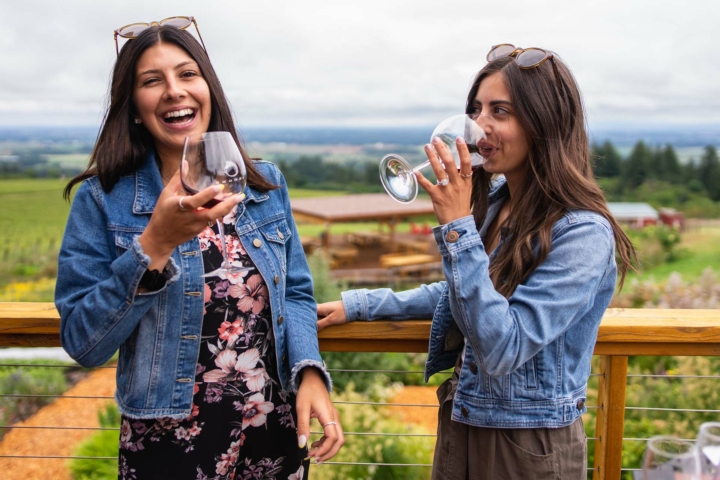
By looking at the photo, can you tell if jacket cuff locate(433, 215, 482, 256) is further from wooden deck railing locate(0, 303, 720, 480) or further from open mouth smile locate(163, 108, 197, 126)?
open mouth smile locate(163, 108, 197, 126)

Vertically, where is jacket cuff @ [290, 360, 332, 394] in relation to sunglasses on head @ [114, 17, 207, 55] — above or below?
below

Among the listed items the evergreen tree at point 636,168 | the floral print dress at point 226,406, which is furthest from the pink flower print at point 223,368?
the evergreen tree at point 636,168

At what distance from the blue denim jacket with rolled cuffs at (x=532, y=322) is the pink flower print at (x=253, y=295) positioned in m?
0.47

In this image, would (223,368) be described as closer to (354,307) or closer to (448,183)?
(354,307)

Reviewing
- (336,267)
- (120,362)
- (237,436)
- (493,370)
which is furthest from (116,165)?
(336,267)

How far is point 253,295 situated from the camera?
161 centimetres

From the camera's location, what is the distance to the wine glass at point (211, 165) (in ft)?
4.38

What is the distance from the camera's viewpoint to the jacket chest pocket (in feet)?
5.51

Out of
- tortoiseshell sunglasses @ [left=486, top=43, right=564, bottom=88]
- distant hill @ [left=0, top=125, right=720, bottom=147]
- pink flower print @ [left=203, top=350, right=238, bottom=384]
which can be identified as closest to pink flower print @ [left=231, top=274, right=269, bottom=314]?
pink flower print @ [left=203, top=350, right=238, bottom=384]

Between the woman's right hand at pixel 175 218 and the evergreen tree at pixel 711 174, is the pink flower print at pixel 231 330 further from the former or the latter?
the evergreen tree at pixel 711 174

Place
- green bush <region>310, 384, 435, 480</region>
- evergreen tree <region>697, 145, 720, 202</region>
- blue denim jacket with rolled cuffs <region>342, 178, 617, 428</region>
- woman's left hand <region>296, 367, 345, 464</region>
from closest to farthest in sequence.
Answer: blue denim jacket with rolled cuffs <region>342, 178, 617, 428</region>, woman's left hand <region>296, 367, 345, 464</region>, green bush <region>310, 384, 435, 480</region>, evergreen tree <region>697, 145, 720, 202</region>

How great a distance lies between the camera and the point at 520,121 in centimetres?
156

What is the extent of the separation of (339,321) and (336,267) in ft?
67.1

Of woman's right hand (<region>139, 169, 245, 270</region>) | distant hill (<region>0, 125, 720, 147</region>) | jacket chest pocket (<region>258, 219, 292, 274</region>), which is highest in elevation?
distant hill (<region>0, 125, 720, 147</region>)
